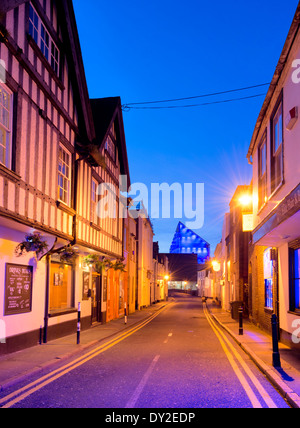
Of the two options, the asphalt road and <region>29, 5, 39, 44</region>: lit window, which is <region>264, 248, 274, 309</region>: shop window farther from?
<region>29, 5, 39, 44</region>: lit window

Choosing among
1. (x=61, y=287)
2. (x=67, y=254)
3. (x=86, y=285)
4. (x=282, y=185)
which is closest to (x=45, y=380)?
(x=67, y=254)

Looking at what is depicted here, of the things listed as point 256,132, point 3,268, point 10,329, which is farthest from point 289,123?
point 10,329

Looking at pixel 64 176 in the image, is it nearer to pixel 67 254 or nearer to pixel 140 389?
pixel 67 254

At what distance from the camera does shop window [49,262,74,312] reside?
14609 millimetres

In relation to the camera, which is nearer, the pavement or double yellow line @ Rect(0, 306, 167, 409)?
double yellow line @ Rect(0, 306, 167, 409)

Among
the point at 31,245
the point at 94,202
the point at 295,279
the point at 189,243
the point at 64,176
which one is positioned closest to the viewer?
the point at 31,245

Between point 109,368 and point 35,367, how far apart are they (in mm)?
1621

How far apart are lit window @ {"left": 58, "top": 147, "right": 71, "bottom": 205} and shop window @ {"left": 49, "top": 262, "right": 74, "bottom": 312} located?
236cm

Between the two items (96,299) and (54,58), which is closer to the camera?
(54,58)

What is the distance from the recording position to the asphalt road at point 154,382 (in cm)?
664

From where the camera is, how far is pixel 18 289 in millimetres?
11570

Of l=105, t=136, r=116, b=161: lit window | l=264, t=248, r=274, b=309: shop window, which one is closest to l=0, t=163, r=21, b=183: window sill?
l=264, t=248, r=274, b=309: shop window

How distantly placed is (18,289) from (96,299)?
918 centimetres

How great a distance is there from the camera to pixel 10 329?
11.0 meters
